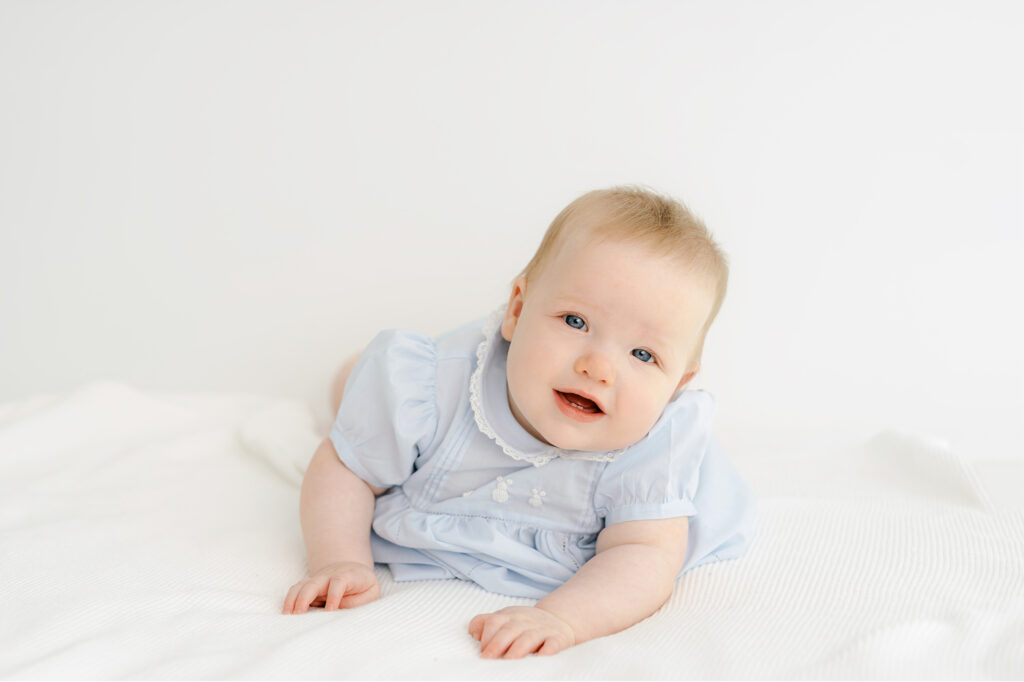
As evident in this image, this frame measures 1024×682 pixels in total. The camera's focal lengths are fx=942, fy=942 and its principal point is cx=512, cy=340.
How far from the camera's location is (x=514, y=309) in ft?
3.99

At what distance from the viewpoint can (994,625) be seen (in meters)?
0.98

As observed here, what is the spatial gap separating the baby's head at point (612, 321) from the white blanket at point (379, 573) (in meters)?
0.24

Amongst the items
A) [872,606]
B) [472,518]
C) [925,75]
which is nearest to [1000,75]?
[925,75]

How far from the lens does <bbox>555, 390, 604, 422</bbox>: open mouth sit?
1110 millimetres

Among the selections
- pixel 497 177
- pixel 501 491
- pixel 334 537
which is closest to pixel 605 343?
pixel 501 491

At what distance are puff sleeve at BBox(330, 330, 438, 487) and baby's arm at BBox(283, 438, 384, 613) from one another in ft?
0.08

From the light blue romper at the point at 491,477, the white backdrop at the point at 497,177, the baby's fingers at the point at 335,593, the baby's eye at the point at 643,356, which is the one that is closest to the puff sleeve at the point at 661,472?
the light blue romper at the point at 491,477

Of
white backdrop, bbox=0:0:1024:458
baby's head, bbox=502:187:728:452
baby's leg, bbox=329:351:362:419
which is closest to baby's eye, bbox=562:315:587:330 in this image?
baby's head, bbox=502:187:728:452

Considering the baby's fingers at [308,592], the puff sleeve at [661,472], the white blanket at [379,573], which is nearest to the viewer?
the white blanket at [379,573]

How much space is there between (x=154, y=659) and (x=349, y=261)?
47.1 inches

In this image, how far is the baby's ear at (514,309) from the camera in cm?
120

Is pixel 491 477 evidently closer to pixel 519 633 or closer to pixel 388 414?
pixel 388 414

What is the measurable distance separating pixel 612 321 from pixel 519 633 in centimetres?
36

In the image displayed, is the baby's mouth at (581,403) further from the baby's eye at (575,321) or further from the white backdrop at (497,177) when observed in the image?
the white backdrop at (497,177)
